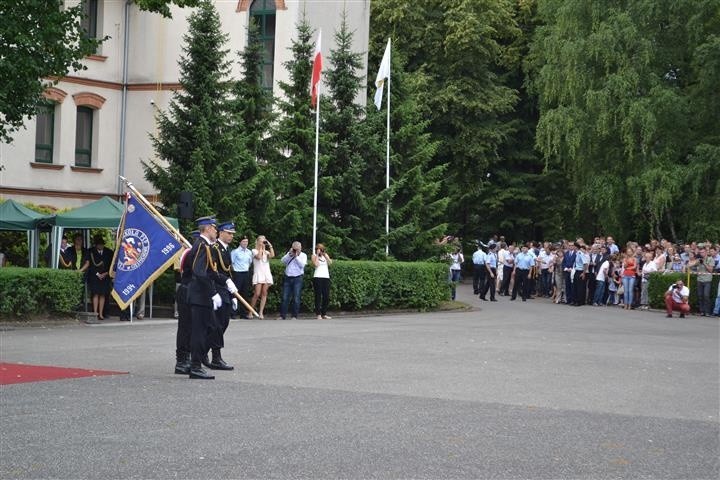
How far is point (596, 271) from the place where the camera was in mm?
36000

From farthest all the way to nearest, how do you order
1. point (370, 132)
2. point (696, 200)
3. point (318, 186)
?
point (696, 200), point (370, 132), point (318, 186)

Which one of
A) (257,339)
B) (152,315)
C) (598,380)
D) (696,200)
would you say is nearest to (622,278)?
(696,200)

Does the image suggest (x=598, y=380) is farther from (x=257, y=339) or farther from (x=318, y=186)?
(x=318, y=186)

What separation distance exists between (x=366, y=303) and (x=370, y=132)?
7023 mm

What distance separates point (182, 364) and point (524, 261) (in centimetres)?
2461

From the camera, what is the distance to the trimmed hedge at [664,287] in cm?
3300

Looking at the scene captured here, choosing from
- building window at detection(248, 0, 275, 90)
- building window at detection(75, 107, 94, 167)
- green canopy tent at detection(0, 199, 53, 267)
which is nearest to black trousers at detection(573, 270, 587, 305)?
building window at detection(248, 0, 275, 90)

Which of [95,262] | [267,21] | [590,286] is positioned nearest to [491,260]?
[590,286]

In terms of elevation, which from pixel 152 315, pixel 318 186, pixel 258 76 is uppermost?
pixel 258 76

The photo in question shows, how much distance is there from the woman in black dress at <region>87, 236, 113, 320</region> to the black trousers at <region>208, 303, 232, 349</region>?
33.8 ft

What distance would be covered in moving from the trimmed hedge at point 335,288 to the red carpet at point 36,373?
801cm

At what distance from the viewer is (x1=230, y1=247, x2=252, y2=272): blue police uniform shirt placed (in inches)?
1035

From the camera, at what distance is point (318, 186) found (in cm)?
3219

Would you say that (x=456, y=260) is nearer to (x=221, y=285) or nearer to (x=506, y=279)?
(x=506, y=279)
